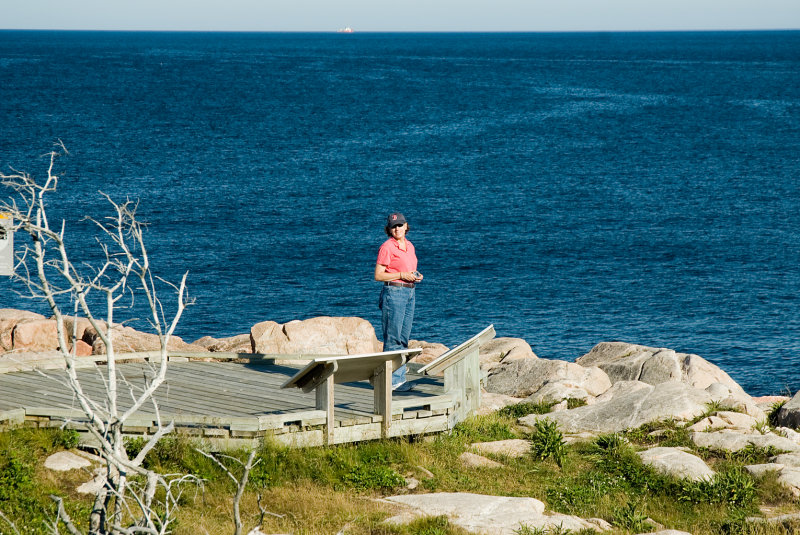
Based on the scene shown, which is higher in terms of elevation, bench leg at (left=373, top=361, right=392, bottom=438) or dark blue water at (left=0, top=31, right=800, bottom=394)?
bench leg at (left=373, top=361, right=392, bottom=438)

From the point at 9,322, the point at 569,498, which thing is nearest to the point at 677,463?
the point at 569,498

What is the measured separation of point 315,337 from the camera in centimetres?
1606

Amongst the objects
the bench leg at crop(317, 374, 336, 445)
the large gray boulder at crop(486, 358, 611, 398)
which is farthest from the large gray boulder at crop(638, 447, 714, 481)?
the large gray boulder at crop(486, 358, 611, 398)

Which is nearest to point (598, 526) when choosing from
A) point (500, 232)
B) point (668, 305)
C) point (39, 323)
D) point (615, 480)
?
point (615, 480)

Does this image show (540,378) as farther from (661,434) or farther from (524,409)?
(661,434)

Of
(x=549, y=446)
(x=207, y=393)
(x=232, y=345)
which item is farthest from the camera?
(x=232, y=345)

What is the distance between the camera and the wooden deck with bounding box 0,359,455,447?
986cm

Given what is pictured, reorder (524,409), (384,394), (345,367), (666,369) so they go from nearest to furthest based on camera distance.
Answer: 1. (345,367)
2. (384,394)
3. (524,409)
4. (666,369)

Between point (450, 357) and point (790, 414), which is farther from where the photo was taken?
point (790, 414)

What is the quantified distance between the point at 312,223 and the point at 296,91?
225 ft

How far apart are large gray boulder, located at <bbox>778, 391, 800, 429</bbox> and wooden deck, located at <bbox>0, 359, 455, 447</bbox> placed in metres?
4.84

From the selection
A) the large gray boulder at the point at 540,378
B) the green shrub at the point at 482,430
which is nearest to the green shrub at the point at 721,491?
the green shrub at the point at 482,430

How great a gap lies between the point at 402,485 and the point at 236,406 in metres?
2.37

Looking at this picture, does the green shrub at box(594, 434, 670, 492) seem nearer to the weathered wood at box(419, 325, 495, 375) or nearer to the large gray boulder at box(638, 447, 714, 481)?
the large gray boulder at box(638, 447, 714, 481)
